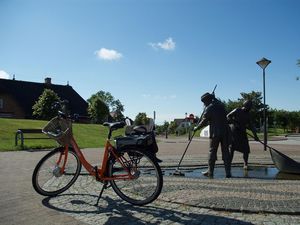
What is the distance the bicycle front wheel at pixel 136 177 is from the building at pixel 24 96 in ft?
238

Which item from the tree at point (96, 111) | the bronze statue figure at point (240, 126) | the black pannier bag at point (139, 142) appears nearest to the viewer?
the black pannier bag at point (139, 142)

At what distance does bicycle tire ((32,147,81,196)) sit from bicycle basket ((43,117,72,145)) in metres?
0.17

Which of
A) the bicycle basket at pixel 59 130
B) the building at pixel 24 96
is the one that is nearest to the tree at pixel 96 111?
the building at pixel 24 96

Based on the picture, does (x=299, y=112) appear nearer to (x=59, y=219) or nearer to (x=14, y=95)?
(x=14, y=95)

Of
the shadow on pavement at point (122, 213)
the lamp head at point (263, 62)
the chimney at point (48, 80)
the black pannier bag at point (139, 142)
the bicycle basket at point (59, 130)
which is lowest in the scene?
the shadow on pavement at point (122, 213)

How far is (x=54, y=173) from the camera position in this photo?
6.77 meters

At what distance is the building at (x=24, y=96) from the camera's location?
77.2m

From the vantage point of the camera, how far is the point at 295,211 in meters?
5.32

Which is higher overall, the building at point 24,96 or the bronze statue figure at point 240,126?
the building at point 24,96

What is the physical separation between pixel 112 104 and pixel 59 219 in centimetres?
13132

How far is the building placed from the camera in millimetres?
77188

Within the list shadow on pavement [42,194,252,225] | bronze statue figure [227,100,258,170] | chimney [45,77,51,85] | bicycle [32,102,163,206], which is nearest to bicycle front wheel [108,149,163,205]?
bicycle [32,102,163,206]

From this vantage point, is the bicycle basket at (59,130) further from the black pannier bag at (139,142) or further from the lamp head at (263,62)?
the lamp head at (263,62)

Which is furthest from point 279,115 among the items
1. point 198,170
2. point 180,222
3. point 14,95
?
point 180,222
